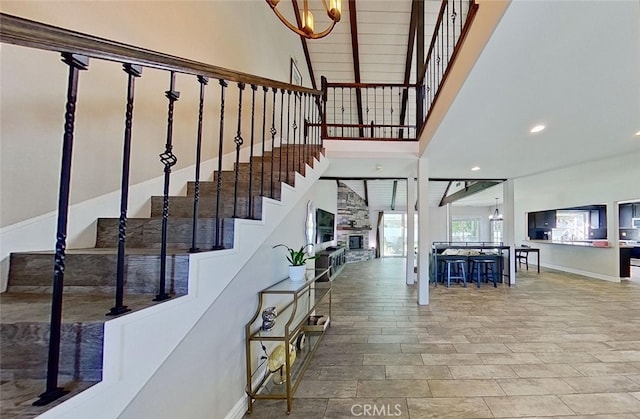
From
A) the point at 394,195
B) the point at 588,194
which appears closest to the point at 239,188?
the point at 588,194

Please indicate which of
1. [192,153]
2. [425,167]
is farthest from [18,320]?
[425,167]

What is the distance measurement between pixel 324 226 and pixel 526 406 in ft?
22.6

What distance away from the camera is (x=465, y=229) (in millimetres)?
15477

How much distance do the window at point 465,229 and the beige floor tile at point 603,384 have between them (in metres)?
13.3

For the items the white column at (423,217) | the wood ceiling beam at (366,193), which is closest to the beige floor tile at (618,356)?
the white column at (423,217)

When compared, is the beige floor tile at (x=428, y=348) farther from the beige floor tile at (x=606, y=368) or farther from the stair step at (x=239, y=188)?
the stair step at (x=239, y=188)

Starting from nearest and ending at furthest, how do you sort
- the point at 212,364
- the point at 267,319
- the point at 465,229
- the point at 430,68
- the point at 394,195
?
1. the point at 212,364
2. the point at 267,319
3. the point at 430,68
4. the point at 394,195
5. the point at 465,229

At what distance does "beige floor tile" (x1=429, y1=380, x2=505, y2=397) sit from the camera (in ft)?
7.93

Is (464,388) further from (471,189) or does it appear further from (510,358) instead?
(471,189)

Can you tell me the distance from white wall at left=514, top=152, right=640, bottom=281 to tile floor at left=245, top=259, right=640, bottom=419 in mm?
2485

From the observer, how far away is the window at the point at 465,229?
50.2 ft

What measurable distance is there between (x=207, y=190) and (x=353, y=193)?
10120mm

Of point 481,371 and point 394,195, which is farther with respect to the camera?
point 394,195

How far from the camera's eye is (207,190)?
275 centimetres
